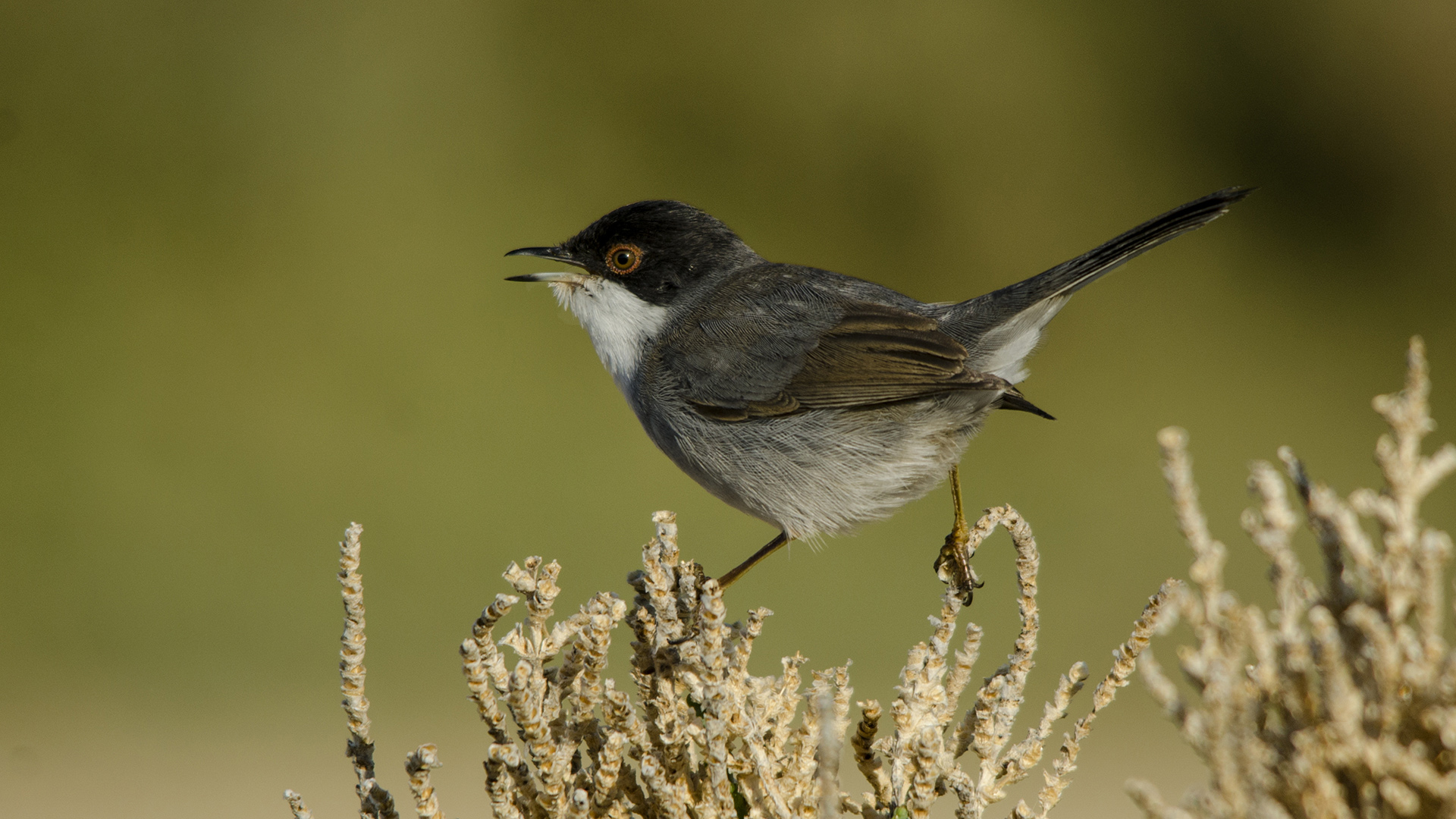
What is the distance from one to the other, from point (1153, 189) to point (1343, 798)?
743 cm

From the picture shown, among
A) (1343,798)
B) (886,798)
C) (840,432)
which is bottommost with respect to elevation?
(1343,798)

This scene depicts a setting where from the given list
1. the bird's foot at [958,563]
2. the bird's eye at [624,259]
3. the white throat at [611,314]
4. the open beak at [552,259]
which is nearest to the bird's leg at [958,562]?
the bird's foot at [958,563]

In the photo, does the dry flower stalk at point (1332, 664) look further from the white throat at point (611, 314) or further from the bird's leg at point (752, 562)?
the white throat at point (611, 314)

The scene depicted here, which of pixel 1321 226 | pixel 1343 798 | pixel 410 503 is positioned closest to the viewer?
pixel 1343 798

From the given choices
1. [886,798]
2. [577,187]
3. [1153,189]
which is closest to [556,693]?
[886,798]

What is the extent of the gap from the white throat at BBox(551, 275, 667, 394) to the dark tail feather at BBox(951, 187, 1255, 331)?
38.9 inches

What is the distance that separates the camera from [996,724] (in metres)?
1.88

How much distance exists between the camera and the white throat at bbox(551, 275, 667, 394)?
3445 mm

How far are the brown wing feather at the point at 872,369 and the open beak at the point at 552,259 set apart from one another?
0.69 meters

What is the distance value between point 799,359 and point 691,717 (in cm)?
149

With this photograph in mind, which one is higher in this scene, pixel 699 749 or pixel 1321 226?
pixel 1321 226

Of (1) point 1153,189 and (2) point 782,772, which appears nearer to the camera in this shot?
(2) point 782,772

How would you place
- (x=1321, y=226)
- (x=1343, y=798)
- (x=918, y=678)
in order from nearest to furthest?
(x=1343, y=798)
(x=918, y=678)
(x=1321, y=226)

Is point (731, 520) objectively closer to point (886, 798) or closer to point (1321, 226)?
point (1321, 226)
